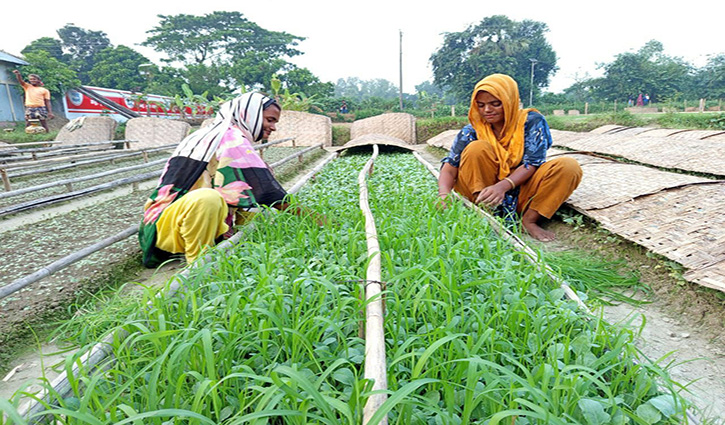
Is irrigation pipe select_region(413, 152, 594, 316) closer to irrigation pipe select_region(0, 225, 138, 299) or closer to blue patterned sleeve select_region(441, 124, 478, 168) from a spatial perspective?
blue patterned sleeve select_region(441, 124, 478, 168)

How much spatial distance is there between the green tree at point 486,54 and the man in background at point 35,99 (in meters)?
33.1

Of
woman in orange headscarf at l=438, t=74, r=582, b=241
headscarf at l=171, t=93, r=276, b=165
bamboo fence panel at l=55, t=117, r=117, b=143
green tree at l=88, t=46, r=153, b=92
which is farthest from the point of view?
green tree at l=88, t=46, r=153, b=92

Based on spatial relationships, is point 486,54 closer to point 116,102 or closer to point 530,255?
point 116,102

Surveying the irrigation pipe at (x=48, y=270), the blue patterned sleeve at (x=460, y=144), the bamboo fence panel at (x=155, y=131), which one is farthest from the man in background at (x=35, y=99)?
the blue patterned sleeve at (x=460, y=144)

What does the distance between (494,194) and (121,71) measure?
2912cm

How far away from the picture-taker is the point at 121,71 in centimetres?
2514

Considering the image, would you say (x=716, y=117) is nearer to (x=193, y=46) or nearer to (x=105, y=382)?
(x=105, y=382)

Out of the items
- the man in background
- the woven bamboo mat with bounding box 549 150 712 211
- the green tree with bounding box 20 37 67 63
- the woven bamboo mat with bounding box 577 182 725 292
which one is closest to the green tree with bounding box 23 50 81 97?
the man in background

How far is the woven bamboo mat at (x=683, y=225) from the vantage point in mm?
1681

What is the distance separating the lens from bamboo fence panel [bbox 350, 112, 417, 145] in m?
11.3

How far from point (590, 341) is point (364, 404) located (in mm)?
767

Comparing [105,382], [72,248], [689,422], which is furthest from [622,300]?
[72,248]

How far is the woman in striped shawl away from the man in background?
12.2 m

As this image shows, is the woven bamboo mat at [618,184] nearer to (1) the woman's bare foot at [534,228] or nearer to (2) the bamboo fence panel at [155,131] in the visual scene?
(1) the woman's bare foot at [534,228]
